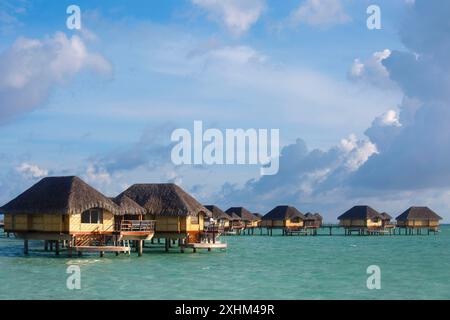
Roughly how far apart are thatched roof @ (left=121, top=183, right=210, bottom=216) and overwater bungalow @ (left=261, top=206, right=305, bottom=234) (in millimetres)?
36854

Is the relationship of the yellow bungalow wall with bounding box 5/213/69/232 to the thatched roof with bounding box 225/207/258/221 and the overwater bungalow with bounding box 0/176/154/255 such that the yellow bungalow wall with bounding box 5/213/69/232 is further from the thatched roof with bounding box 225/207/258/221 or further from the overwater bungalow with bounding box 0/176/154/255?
the thatched roof with bounding box 225/207/258/221

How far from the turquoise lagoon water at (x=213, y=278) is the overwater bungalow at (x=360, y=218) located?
4107cm

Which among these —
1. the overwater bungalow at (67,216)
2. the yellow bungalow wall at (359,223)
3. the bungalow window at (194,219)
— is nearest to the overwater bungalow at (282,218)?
the yellow bungalow wall at (359,223)

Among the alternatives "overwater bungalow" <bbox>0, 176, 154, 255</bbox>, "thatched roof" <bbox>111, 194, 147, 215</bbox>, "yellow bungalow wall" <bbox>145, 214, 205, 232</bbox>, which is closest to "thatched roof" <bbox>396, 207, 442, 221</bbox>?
"yellow bungalow wall" <bbox>145, 214, 205, 232</bbox>

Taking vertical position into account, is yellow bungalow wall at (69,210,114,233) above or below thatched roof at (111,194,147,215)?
below

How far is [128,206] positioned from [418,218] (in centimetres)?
5746

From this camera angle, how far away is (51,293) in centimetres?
2198

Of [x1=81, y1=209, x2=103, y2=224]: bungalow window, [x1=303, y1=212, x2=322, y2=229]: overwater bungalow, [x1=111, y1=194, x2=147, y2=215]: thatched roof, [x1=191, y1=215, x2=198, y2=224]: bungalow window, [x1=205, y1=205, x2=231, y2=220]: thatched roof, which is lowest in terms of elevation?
[x1=303, y1=212, x2=322, y2=229]: overwater bungalow

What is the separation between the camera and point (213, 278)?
26.9 m

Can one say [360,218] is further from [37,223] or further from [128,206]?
[37,223]

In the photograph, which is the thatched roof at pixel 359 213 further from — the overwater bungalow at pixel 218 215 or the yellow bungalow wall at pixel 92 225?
the yellow bungalow wall at pixel 92 225

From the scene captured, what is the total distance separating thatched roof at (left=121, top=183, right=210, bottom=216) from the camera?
130 ft
